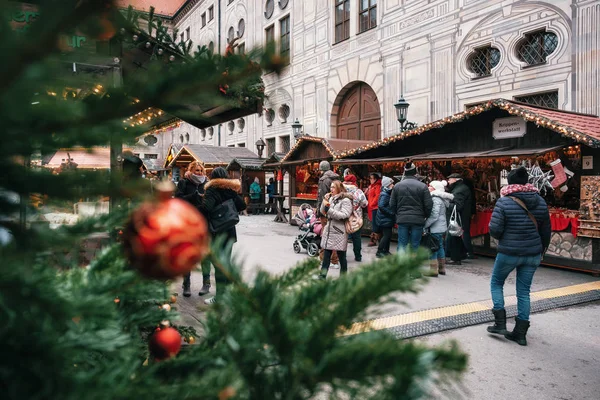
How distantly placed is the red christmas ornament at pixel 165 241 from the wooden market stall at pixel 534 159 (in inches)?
333

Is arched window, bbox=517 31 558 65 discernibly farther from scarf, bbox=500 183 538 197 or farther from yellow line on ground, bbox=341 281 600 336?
scarf, bbox=500 183 538 197

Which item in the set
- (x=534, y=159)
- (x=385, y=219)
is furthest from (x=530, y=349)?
(x=534, y=159)


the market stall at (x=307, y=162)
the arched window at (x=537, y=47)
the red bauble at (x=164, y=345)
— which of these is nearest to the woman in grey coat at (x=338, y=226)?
the red bauble at (x=164, y=345)

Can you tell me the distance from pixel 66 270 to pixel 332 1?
68.8 feet

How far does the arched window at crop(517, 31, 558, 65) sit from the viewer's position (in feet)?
37.6

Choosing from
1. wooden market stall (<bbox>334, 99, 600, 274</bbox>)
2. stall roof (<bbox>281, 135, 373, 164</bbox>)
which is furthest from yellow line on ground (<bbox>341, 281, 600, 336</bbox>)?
stall roof (<bbox>281, 135, 373, 164</bbox>)

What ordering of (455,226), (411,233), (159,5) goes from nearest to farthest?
1. (159,5)
2. (411,233)
3. (455,226)

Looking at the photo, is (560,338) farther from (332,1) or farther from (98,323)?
(332,1)

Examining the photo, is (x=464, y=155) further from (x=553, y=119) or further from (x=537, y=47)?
(x=537, y=47)

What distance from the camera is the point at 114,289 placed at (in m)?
0.68

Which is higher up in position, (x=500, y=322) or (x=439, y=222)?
(x=439, y=222)

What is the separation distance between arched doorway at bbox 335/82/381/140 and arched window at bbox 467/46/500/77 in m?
4.69

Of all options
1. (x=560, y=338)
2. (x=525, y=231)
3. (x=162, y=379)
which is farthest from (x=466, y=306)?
(x=162, y=379)

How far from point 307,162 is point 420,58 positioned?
536 centimetres
